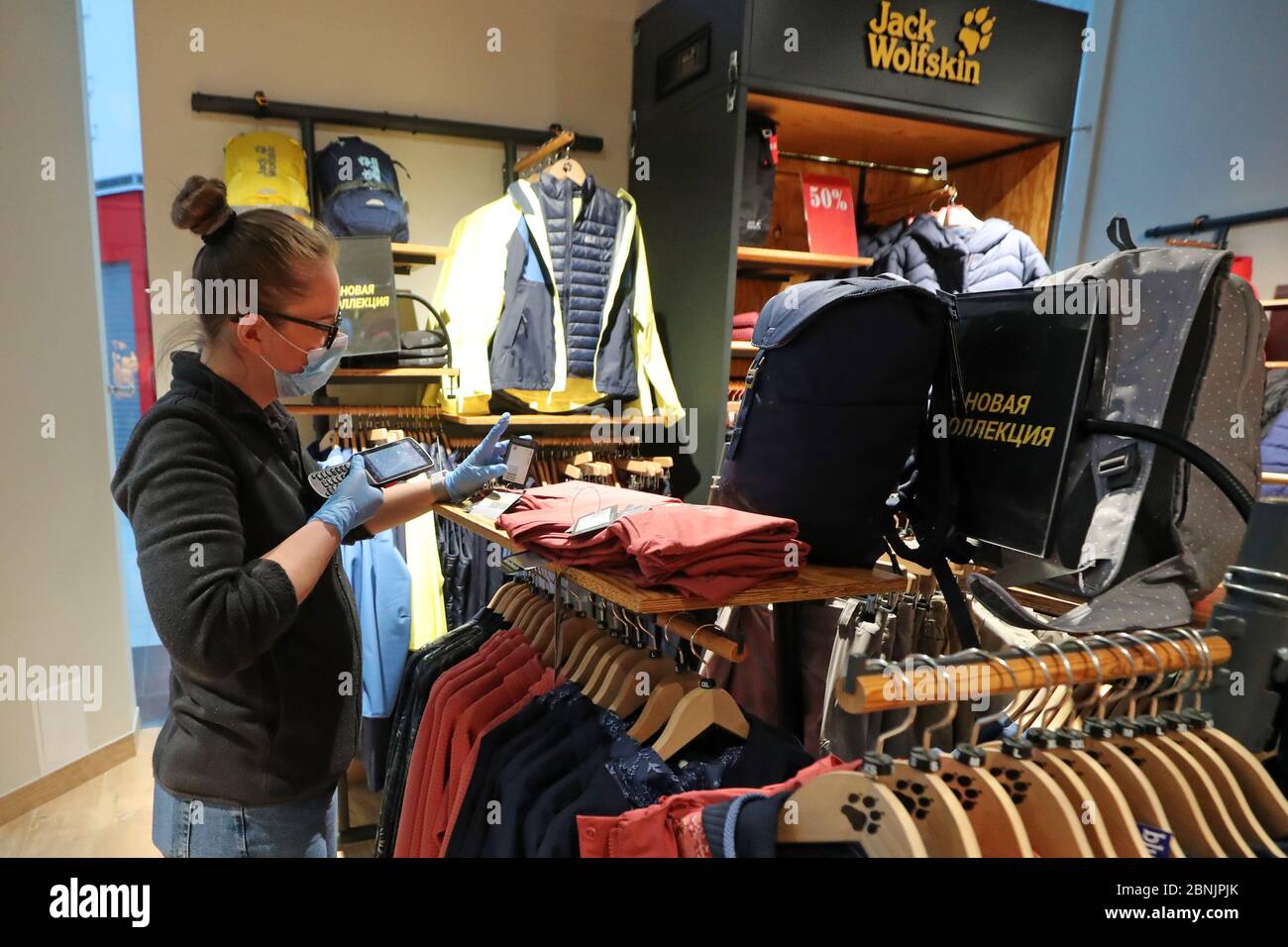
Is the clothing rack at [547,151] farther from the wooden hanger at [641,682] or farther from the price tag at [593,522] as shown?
the wooden hanger at [641,682]

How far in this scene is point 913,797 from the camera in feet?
2.58

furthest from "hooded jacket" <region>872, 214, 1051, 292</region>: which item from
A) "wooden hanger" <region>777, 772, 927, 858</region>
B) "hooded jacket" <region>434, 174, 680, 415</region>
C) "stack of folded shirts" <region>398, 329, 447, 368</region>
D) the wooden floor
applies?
the wooden floor

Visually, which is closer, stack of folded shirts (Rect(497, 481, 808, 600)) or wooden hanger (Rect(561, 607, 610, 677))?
stack of folded shirts (Rect(497, 481, 808, 600))

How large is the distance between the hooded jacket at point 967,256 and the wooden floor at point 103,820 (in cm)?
281

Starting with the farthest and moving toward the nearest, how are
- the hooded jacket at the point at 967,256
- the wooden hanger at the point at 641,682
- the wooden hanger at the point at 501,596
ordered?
1. the hooded jacket at the point at 967,256
2. the wooden hanger at the point at 501,596
3. the wooden hanger at the point at 641,682

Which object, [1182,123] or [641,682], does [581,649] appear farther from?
[1182,123]

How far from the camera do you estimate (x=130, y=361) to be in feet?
9.87

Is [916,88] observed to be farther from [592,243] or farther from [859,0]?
[592,243]

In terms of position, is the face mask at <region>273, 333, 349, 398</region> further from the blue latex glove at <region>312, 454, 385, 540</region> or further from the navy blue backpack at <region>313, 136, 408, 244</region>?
the navy blue backpack at <region>313, 136, 408, 244</region>

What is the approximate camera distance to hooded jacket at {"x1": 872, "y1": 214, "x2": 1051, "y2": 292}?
9.80 ft

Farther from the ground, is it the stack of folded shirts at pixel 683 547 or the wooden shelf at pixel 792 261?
the wooden shelf at pixel 792 261

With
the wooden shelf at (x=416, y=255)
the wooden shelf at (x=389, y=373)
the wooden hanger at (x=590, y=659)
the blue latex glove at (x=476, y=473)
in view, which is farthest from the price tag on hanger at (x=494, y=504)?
the wooden shelf at (x=416, y=255)

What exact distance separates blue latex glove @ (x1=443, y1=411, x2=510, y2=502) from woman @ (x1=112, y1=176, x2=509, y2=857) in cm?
23

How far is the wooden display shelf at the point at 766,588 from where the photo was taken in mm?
1079
